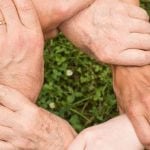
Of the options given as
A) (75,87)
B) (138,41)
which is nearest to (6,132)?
(138,41)

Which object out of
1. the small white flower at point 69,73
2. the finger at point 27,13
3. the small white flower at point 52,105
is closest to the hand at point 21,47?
the finger at point 27,13

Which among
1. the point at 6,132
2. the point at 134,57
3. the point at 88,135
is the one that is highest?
the point at 134,57

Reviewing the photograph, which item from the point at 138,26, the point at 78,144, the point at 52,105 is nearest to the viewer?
the point at 78,144

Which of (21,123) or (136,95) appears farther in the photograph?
(136,95)

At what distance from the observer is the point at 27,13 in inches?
96.3

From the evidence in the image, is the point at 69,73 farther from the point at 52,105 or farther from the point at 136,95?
the point at 136,95

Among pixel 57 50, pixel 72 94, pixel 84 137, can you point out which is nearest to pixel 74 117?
pixel 72 94

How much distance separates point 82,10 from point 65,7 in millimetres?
103

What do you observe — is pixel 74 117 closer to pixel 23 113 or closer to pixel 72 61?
pixel 72 61

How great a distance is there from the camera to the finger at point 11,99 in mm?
2336

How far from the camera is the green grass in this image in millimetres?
3492

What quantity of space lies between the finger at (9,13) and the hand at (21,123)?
0.83 ft

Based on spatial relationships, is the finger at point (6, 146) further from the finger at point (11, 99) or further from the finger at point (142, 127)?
the finger at point (142, 127)

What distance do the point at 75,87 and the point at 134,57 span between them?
1.12m
